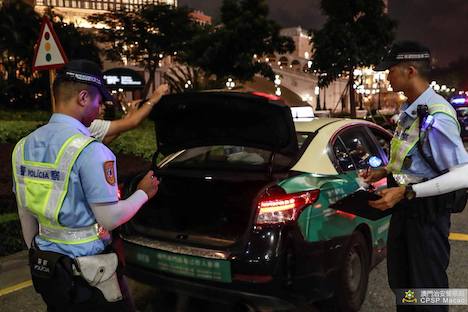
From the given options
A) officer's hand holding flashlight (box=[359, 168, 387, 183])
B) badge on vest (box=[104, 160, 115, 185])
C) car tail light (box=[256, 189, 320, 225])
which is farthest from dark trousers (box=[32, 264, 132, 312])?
officer's hand holding flashlight (box=[359, 168, 387, 183])

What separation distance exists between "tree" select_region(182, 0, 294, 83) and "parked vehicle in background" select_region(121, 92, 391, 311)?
850 inches

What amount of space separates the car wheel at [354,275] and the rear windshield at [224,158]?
2.80 ft

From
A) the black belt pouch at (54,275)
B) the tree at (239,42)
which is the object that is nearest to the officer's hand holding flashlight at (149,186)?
the black belt pouch at (54,275)

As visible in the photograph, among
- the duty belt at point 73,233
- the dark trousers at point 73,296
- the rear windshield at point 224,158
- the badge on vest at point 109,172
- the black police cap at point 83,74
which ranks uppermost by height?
the black police cap at point 83,74

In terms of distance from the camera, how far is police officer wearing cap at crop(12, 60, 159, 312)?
1.86m

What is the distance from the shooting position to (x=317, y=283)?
3.00m

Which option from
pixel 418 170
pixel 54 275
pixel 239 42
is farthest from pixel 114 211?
pixel 239 42

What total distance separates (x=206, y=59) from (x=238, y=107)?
922 inches

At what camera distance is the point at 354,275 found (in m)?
3.55

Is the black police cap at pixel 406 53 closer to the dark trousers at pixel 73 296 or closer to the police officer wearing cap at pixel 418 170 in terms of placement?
the police officer wearing cap at pixel 418 170

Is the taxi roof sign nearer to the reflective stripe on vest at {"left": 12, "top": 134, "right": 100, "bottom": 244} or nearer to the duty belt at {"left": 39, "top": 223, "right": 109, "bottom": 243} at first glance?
the reflective stripe on vest at {"left": 12, "top": 134, "right": 100, "bottom": 244}

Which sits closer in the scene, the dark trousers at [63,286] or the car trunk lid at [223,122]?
the dark trousers at [63,286]

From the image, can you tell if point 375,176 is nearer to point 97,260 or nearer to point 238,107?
point 238,107

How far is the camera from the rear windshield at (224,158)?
3.72 metres
